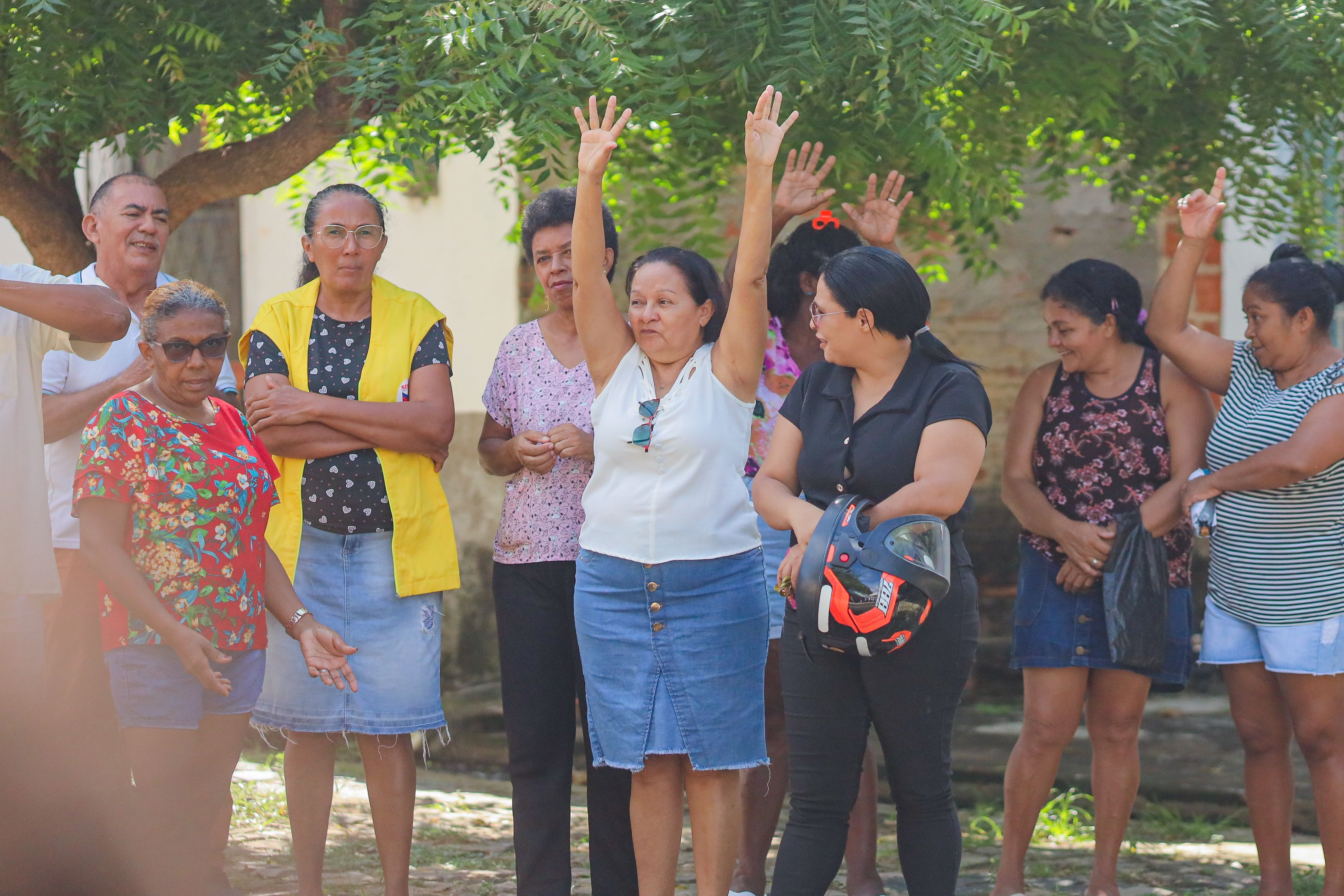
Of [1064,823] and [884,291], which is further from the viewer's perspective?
[1064,823]

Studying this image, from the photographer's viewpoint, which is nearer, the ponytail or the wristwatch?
the ponytail

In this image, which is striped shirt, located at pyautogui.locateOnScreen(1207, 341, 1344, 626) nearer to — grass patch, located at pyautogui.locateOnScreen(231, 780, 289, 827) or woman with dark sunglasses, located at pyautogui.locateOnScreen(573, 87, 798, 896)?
woman with dark sunglasses, located at pyautogui.locateOnScreen(573, 87, 798, 896)

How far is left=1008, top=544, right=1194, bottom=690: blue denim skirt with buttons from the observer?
176 inches

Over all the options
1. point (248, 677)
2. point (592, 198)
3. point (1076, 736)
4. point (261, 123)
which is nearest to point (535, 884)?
point (248, 677)

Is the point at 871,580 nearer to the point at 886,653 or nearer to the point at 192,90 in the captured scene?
the point at 886,653

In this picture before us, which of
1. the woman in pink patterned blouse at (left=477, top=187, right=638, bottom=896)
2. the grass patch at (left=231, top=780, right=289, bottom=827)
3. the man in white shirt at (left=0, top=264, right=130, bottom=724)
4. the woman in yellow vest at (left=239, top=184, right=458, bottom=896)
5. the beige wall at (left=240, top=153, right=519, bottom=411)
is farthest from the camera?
the beige wall at (left=240, top=153, right=519, bottom=411)

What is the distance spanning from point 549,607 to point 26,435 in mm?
1470

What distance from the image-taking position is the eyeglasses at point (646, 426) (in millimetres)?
3730

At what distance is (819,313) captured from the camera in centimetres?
367

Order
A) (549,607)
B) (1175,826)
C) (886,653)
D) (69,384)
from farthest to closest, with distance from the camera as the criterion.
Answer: (1175,826)
(69,384)
(549,607)
(886,653)

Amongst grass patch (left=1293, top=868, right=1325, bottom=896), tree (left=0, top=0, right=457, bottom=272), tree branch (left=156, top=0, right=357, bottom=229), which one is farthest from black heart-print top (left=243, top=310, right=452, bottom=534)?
grass patch (left=1293, top=868, right=1325, bottom=896)

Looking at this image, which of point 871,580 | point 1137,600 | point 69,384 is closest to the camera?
point 871,580

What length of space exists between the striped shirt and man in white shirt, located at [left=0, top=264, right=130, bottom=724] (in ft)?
10.9

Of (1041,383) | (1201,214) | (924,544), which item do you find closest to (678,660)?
(924,544)
